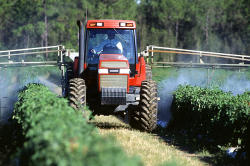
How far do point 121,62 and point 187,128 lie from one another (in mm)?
3187

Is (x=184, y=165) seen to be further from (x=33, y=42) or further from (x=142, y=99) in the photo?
(x=33, y=42)

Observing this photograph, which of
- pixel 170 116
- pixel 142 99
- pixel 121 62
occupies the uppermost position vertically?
pixel 121 62

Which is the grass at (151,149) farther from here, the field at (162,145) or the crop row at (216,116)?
the crop row at (216,116)

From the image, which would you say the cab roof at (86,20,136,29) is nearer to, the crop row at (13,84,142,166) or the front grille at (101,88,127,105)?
the front grille at (101,88,127,105)

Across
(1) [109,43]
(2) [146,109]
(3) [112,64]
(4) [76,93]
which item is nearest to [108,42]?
(1) [109,43]

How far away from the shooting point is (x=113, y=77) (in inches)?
470

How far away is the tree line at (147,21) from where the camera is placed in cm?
5709

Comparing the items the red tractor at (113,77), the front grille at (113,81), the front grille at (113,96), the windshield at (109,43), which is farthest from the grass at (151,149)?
the windshield at (109,43)

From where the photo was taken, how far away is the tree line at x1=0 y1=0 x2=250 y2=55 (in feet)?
187

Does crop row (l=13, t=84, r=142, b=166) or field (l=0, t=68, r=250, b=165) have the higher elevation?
crop row (l=13, t=84, r=142, b=166)

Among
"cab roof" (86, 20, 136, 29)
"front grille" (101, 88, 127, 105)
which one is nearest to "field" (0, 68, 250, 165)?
"front grille" (101, 88, 127, 105)

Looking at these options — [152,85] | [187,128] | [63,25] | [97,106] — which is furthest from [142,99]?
[63,25]

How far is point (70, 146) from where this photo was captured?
16.2ft

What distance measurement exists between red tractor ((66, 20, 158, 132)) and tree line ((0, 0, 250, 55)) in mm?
35556
